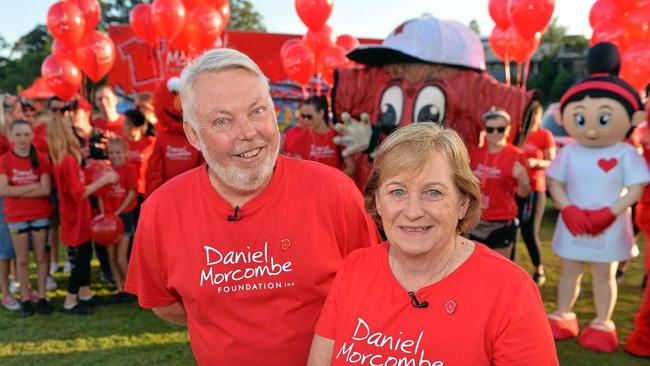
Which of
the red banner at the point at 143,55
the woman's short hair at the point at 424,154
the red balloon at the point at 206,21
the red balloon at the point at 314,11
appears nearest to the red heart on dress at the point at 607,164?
the woman's short hair at the point at 424,154

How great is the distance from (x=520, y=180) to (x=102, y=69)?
517 centimetres

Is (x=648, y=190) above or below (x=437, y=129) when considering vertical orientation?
below

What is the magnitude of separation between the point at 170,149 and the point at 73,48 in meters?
3.09

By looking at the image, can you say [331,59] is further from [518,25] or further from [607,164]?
[607,164]

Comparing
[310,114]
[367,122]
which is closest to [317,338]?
[367,122]

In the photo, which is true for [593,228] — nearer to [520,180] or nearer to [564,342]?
[520,180]

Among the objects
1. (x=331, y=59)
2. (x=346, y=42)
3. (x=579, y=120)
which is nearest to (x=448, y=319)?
(x=579, y=120)

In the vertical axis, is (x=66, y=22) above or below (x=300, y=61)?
above

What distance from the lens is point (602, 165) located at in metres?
3.44

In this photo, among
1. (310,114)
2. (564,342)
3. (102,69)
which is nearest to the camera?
(564,342)

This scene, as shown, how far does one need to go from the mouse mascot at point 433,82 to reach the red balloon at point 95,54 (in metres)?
4.18

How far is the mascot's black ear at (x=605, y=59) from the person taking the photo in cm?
343

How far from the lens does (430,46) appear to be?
3156mm

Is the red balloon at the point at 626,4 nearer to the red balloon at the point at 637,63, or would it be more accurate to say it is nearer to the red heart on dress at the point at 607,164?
the red balloon at the point at 637,63
